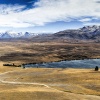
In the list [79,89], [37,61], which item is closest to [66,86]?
[79,89]

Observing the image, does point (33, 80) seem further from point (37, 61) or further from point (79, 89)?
point (37, 61)

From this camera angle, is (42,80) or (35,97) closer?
(35,97)

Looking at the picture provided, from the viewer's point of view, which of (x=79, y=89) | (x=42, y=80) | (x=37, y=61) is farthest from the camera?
(x=37, y=61)

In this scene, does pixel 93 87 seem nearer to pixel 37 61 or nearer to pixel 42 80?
pixel 42 80

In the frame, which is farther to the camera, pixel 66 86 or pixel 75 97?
pixel 66 86

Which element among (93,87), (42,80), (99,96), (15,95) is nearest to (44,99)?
(15,95)

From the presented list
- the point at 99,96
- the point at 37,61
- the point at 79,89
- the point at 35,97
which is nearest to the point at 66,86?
the point at 79,89

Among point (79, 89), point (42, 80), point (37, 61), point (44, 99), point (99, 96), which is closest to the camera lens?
point (44, 99)

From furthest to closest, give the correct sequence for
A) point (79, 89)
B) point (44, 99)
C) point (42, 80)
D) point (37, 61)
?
1. point (37, 61)
2. point (42, 80)
3. point (79, 89)
4. point (44, 99)
